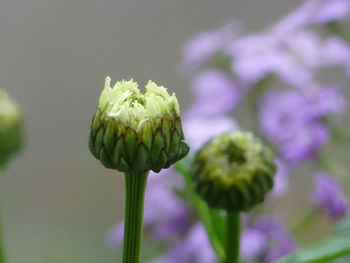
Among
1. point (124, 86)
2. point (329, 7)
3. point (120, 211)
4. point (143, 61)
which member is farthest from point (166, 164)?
point (143, 61)

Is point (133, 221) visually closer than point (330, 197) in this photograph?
Yes

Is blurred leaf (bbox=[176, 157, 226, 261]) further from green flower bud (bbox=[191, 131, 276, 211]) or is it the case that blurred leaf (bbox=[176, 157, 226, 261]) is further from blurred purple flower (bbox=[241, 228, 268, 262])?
blurred purple flower (bbox=[241, 228, 268, 262])

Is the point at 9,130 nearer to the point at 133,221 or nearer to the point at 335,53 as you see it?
the point at 335,53

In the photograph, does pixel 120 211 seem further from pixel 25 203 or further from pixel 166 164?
pixel 166 164

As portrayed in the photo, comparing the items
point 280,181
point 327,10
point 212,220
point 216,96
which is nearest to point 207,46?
point 216,96

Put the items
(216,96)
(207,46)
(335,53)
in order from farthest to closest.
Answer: (207,46)
(216,96)
(335,53)

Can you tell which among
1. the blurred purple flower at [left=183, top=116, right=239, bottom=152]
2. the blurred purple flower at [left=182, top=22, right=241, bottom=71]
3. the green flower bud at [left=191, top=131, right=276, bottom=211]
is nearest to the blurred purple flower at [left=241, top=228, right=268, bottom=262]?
the blurred purple flower at [left=183, top=116, right=239, bottom=152]
